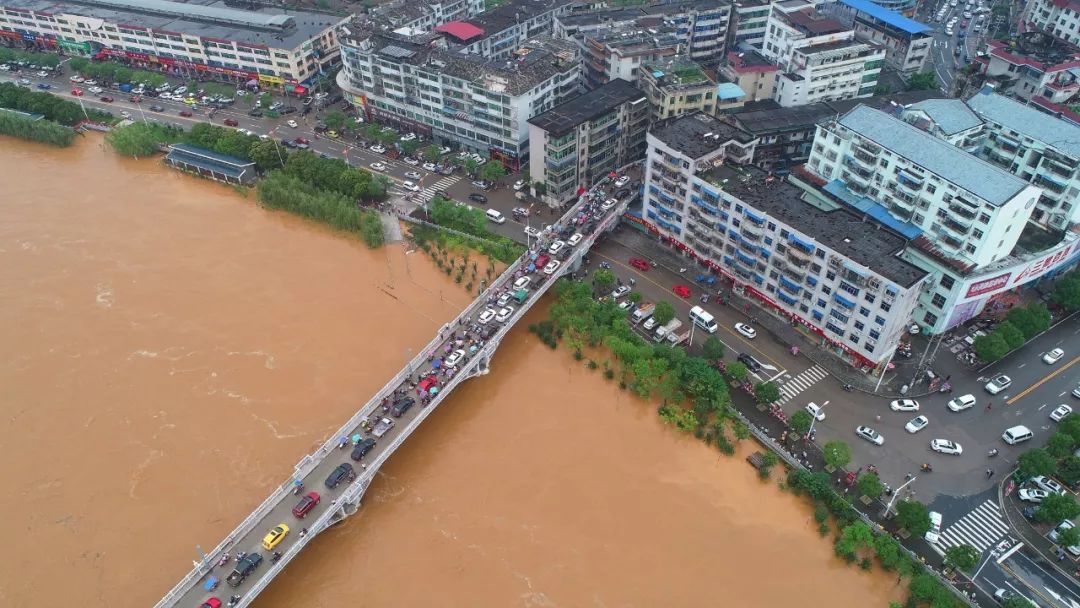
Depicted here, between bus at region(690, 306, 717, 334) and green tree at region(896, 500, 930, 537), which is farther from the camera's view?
bus at region(690, 306, 717, 334)

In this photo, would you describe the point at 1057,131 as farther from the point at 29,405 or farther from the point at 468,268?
the point at 29,405

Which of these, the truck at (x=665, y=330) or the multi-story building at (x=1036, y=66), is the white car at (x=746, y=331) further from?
the multi-story building at (x=1036, y=66)

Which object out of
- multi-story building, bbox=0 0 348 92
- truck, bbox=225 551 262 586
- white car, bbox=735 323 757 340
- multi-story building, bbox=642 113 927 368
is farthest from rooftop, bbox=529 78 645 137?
truck, bbox=225 551 262 586

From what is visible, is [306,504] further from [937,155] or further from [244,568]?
[937,155]

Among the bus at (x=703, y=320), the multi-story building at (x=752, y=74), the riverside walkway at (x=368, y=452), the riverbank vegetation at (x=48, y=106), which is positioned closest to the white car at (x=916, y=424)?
the bus at (x=703, y=320)

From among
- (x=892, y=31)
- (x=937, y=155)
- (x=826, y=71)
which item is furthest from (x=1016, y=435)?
(x=892, y=31)

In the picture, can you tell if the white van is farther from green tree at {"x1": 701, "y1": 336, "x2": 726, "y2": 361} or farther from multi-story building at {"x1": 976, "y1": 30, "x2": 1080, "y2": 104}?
multi-story building at {"x1": 976, "y1": 30, "x2": 1080, "y2": 104}
